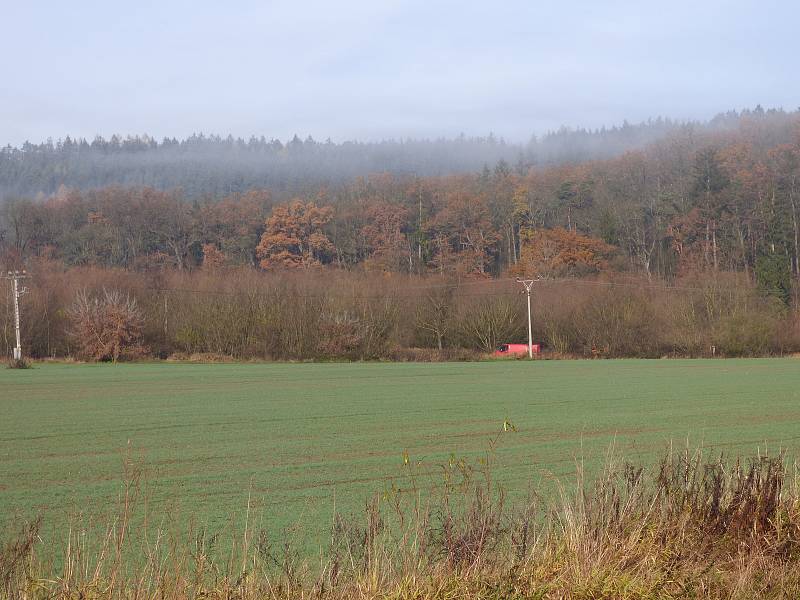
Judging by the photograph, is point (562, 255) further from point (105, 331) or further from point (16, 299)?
point (16, 299)

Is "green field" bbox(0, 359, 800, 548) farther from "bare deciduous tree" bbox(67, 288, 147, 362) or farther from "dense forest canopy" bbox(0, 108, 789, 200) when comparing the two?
"dense forest canopy" bbox(0, 108, 789, 200)

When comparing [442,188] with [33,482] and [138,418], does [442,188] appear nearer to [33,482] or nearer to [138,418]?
[138,418]

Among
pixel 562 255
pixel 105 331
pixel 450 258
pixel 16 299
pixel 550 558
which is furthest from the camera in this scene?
pixel 450 258

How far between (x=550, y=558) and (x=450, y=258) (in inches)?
3707

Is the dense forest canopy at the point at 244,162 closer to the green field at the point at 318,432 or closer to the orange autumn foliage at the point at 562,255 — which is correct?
the orange autumn foliage at the point at 562,255

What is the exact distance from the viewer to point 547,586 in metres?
6.27

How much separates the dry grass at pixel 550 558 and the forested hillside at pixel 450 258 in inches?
2457

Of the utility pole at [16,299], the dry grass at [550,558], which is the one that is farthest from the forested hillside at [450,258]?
the dry grass at [550,558]

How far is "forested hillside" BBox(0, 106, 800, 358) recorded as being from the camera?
7575cm

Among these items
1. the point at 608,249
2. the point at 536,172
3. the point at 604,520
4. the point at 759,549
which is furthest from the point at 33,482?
the point at 536,172

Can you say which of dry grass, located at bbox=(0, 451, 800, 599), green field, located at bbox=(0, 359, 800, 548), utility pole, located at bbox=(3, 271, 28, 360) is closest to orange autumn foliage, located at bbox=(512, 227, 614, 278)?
utility pole, located at bbox=(3, 271, 28, 360)

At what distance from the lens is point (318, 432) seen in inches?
798

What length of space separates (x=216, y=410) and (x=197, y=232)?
83552mm

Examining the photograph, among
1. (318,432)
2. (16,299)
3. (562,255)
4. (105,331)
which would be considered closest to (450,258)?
(562,255)
